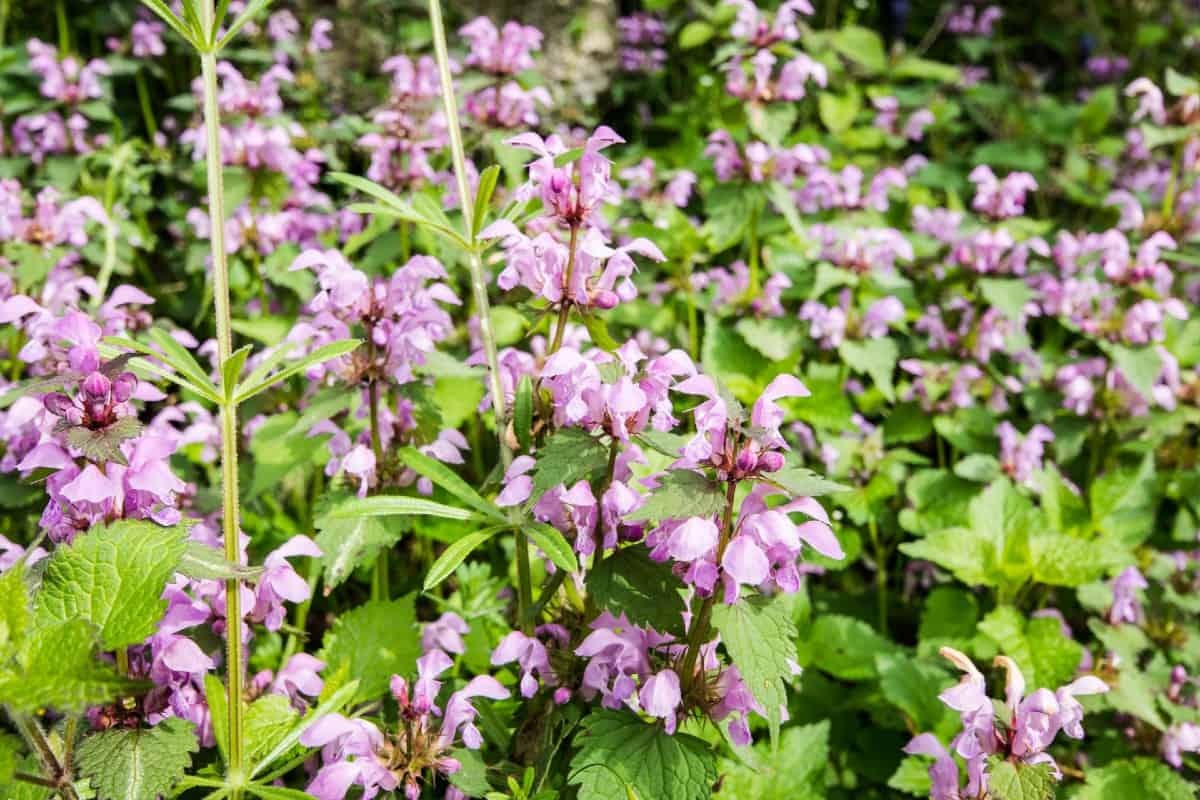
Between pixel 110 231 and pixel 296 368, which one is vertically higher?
pixel 296 368

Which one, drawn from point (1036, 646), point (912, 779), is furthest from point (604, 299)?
point (1036, 646)

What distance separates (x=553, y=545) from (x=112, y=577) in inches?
23.8

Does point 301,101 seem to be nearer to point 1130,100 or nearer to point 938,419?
point 938,419

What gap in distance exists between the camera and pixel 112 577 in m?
1.27

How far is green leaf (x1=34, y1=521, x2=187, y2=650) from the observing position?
1.25 meters

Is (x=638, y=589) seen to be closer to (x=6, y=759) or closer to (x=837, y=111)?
(x=6, y=759)

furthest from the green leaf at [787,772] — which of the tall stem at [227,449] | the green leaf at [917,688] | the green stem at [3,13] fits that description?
the green stem at [3,13]

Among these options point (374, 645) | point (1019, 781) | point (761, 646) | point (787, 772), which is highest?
point (761, 646)

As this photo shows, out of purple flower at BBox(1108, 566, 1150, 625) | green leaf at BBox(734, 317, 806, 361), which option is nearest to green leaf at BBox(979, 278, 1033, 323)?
green leaf at BBox(734, 317, 806, 361)

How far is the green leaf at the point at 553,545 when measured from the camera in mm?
1406

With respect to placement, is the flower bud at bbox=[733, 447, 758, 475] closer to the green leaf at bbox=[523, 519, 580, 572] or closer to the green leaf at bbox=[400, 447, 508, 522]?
the green leaf at bbox=[523, 519, 580, 572]

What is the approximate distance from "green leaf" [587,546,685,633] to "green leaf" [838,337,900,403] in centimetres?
191

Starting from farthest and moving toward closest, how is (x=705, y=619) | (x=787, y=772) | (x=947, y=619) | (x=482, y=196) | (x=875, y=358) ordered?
1. (x=875, y=358)
2. (x=947, y=619)
3. (x=787, y=772)
4. (x=482, y=196)
5. (x=705, y=619)

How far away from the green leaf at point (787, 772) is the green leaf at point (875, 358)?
1.39m
